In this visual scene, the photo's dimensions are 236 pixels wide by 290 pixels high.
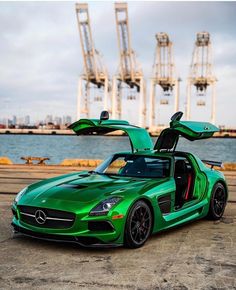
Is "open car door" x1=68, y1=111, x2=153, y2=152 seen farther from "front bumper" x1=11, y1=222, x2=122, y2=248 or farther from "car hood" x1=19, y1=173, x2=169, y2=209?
"front bumper" x1=11, y1=222, x2=122, y2=248

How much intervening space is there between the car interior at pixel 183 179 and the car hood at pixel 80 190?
698 millimetres

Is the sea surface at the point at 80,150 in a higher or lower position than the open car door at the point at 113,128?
lower

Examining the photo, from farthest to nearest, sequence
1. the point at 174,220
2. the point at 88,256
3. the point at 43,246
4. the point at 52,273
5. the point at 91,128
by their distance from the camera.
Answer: the point at 91,128 < the point at 174,220 < the point at 43,246 < the point at 88,256 < the point at 52,273

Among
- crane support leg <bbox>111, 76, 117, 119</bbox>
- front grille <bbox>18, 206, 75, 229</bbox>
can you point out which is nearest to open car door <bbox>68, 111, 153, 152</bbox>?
front grille <bbox>18, 206, 75, 229</bbox>

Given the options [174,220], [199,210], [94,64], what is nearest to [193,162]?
[199,210]

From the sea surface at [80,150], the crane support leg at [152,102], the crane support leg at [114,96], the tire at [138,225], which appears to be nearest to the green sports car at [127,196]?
the tire at [138,225]

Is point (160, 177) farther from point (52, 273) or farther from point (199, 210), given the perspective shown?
point (52, 273)

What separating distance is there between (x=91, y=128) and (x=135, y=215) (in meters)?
2.00

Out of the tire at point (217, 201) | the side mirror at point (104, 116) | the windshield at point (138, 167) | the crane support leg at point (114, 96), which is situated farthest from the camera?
the crane support leg at point (114, 96)

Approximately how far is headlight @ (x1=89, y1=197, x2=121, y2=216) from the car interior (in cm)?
170

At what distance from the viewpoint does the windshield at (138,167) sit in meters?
6.75

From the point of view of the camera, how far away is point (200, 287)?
4.27 m

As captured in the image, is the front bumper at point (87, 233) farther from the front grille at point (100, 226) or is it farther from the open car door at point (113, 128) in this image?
the open car door at point (113, 128)

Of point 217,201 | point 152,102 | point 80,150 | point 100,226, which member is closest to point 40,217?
point 100,226
